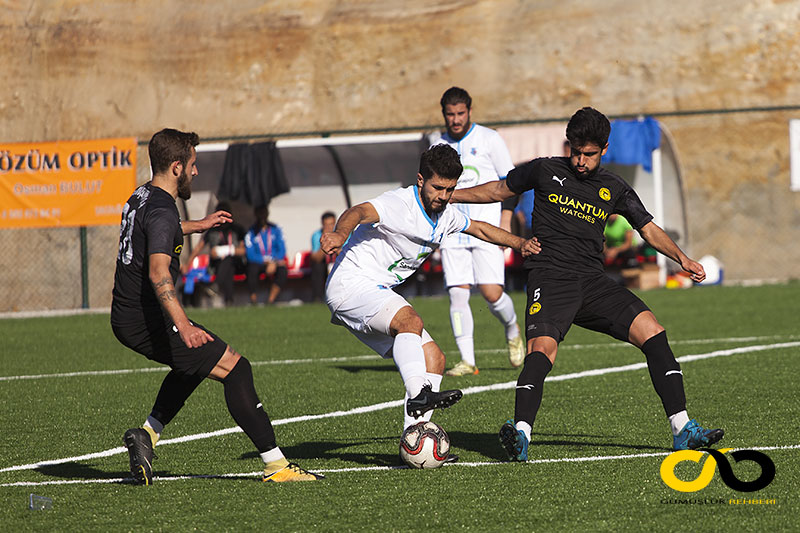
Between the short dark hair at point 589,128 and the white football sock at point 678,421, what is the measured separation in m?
1.46

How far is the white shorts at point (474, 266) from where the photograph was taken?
1010cm

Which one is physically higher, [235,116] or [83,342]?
[235,116]

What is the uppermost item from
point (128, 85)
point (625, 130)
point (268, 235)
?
point (128, 85)

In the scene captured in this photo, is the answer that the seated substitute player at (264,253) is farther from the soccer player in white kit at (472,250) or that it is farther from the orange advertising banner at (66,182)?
the soccer player in white kit at (472,250)

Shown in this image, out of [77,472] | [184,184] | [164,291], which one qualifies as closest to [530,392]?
[164,291]

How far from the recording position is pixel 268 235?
19.0 metres

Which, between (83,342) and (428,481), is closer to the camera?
(428,481)

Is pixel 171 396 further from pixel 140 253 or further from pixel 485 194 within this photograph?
pixel 485 194

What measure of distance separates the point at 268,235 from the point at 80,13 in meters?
12.9

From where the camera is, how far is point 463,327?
394 inches

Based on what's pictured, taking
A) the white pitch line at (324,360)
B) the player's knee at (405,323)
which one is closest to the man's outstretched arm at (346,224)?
the player's knee at (405,323)

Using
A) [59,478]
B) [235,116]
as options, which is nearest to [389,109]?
[235,116]

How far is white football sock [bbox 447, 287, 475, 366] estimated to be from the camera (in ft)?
32.7

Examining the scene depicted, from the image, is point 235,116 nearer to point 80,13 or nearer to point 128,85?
point 128,85
